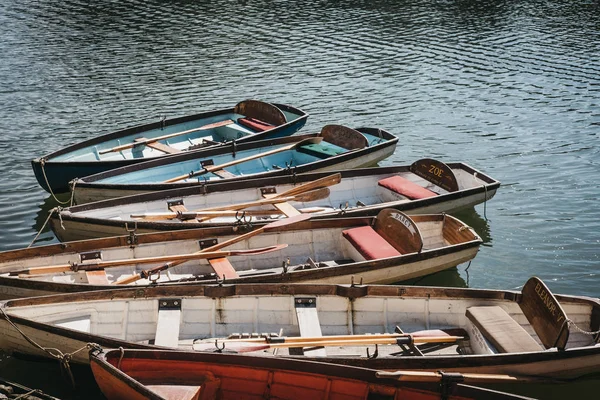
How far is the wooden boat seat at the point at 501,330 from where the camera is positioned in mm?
10414

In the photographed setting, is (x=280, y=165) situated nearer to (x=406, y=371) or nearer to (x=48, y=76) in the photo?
(x=406, y=371)

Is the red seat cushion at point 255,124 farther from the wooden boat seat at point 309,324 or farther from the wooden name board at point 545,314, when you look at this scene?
the wooden name board at point 545,314

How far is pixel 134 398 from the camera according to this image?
856 centimetres

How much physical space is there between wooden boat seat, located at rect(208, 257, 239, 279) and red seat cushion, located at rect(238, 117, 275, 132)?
7.75 m

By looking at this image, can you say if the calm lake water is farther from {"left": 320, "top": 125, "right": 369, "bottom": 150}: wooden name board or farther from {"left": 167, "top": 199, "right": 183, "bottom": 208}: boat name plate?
{"left": 167, "top": 199, "right": 183, "bottom": 208}: boat name plate

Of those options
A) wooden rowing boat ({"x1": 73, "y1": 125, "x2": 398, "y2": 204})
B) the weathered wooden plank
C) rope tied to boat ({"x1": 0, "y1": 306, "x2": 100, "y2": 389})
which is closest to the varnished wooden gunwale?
wooden rowing boat ({"x1": 73, "y1": 125, "x2": 398, "y2": 204})

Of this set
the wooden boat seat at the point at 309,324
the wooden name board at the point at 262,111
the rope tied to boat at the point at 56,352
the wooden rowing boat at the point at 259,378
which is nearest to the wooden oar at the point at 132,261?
the rope tied to boat at the point at 56,352

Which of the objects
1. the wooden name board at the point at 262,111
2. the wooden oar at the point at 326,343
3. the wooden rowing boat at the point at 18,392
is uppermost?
the wooden name board at the point at 262,111

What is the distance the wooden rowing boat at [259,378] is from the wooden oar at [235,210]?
223 inches

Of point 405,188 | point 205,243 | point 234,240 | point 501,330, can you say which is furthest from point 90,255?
point 501,330

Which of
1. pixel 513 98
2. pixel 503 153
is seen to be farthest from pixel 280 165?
pixel 513 98

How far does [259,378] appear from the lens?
29.8 feet

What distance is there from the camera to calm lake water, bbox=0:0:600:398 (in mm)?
16859

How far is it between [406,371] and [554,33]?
95.5 feet
